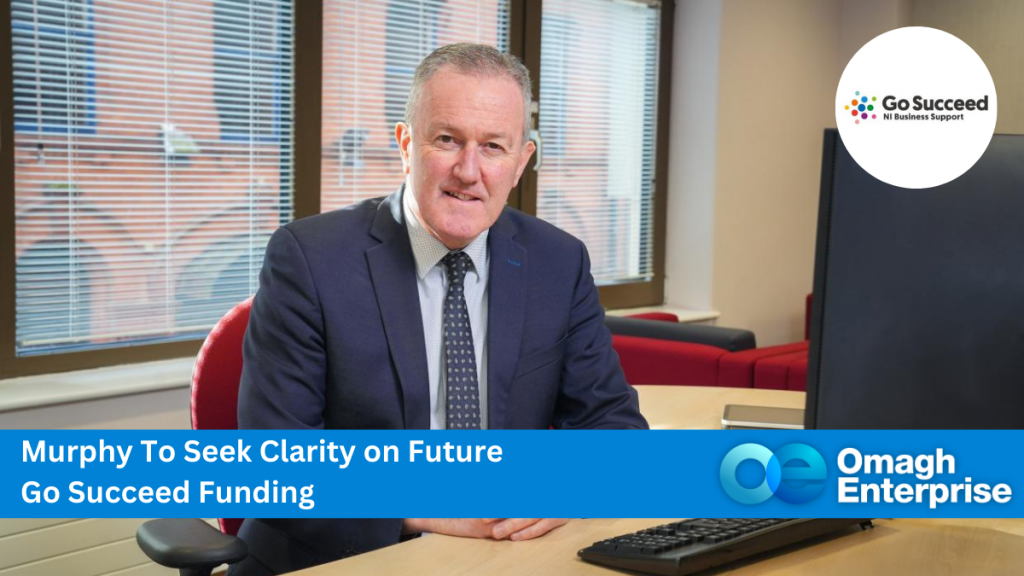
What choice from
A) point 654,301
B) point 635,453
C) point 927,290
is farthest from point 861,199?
point 654,301

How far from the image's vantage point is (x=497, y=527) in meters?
1.50

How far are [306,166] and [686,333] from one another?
1570 millimetres

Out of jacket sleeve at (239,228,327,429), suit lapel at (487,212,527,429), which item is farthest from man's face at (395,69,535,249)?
jacket sleeve at (239,228,327,429)

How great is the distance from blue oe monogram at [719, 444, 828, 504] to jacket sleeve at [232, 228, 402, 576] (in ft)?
1.78

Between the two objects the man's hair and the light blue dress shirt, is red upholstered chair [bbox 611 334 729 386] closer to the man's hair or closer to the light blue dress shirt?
the light blue dress shirt

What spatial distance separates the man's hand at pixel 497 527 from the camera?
1.50 m

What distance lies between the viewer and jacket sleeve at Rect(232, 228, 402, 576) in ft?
5.54

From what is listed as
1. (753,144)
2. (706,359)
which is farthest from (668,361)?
(753,144)

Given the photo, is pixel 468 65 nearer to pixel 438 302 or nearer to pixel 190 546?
pixel 438 302

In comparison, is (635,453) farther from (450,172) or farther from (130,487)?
(130,487)

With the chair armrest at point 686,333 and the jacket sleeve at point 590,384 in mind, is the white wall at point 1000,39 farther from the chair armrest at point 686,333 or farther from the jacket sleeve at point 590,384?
the jacket sleeve at point 590,384

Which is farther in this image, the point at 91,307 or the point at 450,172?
the point at 91,307

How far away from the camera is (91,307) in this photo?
3.55 m

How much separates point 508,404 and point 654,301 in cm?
407
